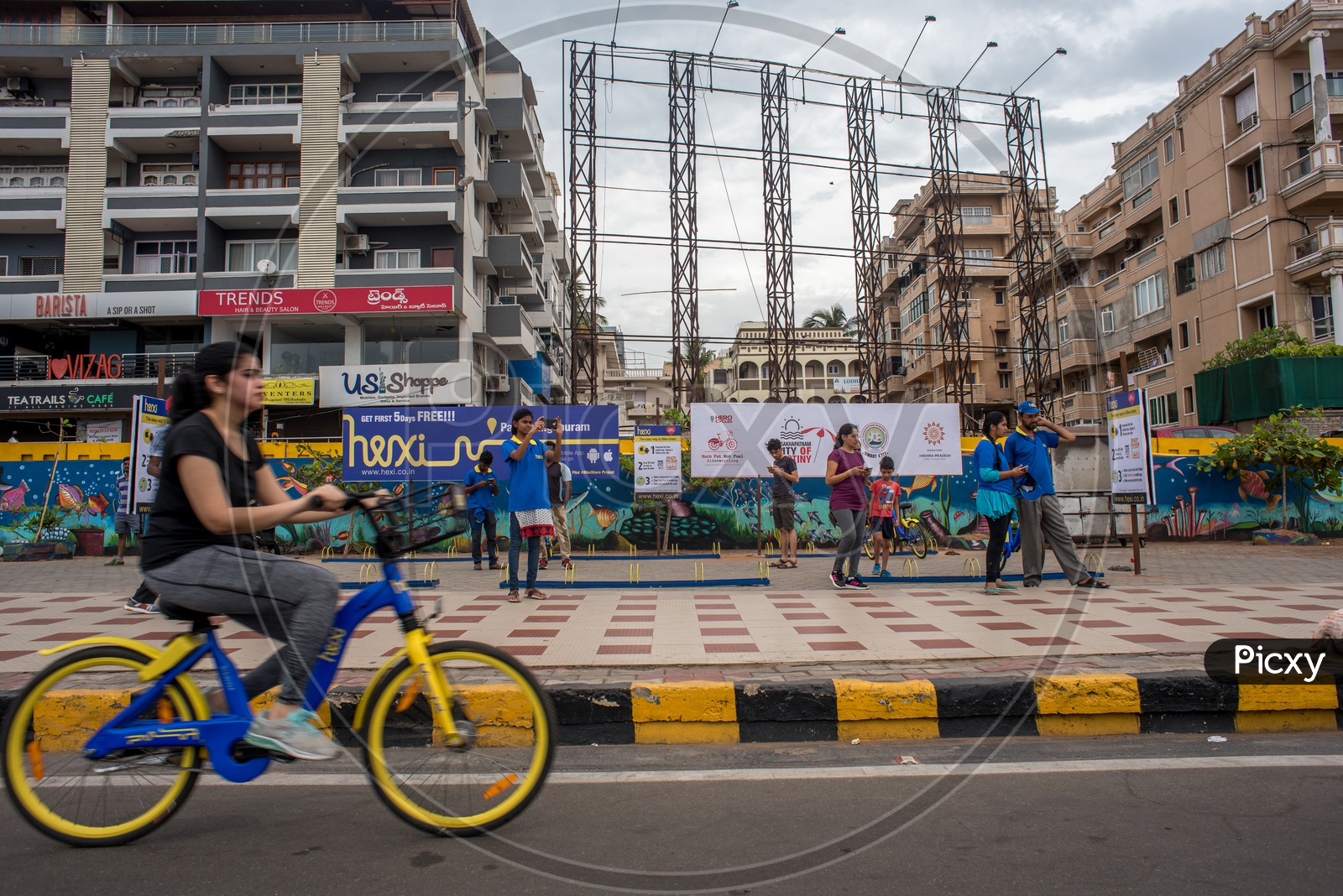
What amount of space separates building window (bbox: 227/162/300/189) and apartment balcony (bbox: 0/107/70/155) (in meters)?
5.85

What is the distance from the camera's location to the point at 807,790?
297 cm

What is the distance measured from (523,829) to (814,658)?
2.28 m

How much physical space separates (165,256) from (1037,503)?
106 feet

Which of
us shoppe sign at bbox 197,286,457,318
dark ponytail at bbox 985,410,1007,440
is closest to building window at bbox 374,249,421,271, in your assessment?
us shoppe sign at bbox 197,286,457,318

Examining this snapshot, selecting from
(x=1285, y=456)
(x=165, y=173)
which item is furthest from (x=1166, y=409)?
(x=165, y=173)

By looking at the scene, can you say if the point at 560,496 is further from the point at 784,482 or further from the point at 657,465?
the point at 784,482

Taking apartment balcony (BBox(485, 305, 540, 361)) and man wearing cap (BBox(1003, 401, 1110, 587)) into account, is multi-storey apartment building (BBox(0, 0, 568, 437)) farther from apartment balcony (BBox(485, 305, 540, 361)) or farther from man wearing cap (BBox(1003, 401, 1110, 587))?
man wearing cap (BBox(1003, 401, 1110, 587))

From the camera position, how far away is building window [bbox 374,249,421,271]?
29.1 metres

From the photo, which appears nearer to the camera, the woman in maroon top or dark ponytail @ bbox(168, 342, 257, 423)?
dark ponytail @ bbox(168, 342, 257, 423)

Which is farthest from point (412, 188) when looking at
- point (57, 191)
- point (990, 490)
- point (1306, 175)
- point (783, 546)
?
point (1306, 175)

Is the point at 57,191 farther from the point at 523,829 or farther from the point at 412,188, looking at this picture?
the point at 523,829

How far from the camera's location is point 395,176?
28984 millimetres

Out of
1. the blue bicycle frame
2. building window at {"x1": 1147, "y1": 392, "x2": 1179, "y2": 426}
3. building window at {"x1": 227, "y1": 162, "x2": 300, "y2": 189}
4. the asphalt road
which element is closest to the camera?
the asphalt road

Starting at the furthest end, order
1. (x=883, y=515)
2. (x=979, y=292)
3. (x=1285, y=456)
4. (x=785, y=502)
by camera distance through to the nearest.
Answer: (x=979, y=292) → (x=1285, y=456) → (x=785, y=502) → (x=883, y=515)
